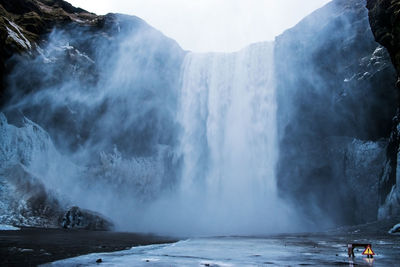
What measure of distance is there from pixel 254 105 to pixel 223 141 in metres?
6.47

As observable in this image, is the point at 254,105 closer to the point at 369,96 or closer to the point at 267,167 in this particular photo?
the point at 267,167

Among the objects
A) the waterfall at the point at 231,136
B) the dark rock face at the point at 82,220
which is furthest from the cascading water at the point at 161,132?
the dark rock face at the point at 82,220

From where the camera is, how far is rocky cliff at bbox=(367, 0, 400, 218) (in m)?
22.5

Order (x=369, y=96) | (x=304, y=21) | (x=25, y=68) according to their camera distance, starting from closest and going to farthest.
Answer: (x=25, y=68) < (x=369, y=96) < (x=304, y=21)

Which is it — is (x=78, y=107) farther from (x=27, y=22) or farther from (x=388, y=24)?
(x=388, y=24)

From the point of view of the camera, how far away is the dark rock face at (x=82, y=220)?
27250mm

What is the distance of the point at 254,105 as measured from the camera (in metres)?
43.9

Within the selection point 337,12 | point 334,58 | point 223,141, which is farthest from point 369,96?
point 223,141

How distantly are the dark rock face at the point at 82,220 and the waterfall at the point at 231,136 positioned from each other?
42.1ft

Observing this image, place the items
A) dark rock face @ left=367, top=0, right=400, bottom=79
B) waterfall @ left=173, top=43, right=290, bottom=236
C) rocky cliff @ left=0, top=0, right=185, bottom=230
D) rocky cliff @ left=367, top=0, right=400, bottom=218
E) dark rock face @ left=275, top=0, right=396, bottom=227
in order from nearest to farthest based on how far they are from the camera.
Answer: dark rock face @ left=367, top=0, right=400, bottom=79 < rocky cliff @ left=367, top=0, right=400, bottom=218 < rocky cliff @ left=0, top=0, right=185, bottom=230 < dark rock face @ left=275, top=0, right=396, bottom=227 < waterfall @ left=173, top=43, right=290, bottom=236

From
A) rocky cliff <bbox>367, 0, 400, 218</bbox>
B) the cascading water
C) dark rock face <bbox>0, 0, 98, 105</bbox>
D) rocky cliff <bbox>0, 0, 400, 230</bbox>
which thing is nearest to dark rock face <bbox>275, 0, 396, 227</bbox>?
rocky cliff <bbox>0, 0, 400, 230</bbox>

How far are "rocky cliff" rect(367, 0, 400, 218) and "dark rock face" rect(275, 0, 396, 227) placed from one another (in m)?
6.03

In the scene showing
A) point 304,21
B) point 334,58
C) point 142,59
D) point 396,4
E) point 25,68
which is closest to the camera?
point 396,4

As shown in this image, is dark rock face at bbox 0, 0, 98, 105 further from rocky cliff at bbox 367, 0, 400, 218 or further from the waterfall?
rocky cliff at bbox 367, 0, 400, 218
